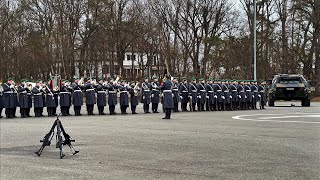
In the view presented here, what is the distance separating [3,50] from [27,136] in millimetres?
48939

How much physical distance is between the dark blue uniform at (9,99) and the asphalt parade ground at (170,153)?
20.7ft

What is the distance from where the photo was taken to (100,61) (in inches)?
2566

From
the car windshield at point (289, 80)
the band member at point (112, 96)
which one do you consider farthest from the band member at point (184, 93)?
the car windshield at point (289, 80)

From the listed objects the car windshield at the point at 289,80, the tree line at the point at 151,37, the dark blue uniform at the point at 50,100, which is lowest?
the dark blue uniform at the point at 50,100

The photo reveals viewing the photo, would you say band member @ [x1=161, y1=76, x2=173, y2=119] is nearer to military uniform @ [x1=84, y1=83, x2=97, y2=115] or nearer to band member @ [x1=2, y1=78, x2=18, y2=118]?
military uniform @ [x1=84, y1=83, x2=97, y2=115]

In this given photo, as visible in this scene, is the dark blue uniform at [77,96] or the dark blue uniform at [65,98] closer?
the dark blue uniform at [65,98]

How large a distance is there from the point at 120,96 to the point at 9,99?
16.7 feet

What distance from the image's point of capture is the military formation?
23344 millimetres

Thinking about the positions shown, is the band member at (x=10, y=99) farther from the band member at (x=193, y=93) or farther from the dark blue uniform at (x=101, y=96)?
the band member at (x=193, y=93)

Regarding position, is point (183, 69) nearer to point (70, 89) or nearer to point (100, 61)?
point (100, 61)

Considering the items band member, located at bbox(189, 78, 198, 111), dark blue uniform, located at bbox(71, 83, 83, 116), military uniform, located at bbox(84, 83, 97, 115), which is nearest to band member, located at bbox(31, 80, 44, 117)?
dark blue uniform, located at bbox(71, 83, 83, 116)

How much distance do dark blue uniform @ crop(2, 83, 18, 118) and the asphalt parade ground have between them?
630 centimetres

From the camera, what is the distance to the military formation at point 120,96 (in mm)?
23344

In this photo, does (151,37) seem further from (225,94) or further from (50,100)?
(50,100)
